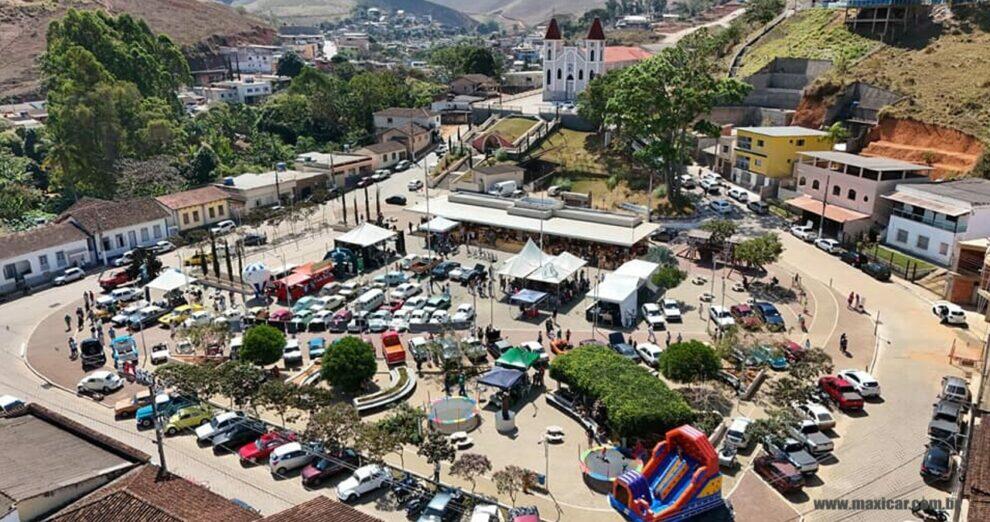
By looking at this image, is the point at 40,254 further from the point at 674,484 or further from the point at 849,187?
the point at 849,187

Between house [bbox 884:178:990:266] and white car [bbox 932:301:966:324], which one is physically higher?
house [bbox 884:178:990:266]

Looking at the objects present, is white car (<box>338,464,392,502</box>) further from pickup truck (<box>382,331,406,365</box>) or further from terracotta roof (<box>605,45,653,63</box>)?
terracotta roof (<box>605,45,653,63</box>)

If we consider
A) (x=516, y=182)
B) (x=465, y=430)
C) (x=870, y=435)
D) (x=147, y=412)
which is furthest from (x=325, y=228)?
(x=870, y=435)

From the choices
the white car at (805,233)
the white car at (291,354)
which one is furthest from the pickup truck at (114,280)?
the white car at (805,233)

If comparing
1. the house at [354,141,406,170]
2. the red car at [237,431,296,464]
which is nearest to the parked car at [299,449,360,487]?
the red car at [237,431,296,464]

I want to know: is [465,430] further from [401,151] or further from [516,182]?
[401,151]

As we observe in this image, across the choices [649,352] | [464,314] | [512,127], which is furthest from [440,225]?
[512,127]
